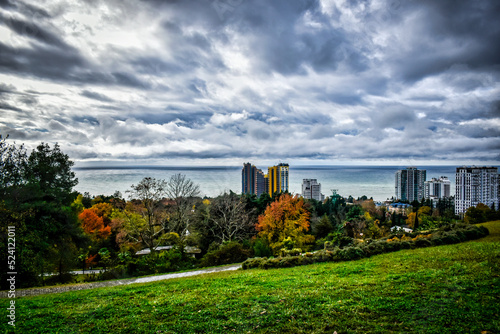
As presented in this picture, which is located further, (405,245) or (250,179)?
(250,179)

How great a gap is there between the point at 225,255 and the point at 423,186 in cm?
7677

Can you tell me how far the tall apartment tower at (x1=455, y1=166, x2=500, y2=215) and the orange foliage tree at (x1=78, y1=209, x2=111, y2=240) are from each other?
52093 millimetres

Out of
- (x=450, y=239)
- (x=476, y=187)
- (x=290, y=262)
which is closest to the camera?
(x=290, y=262)

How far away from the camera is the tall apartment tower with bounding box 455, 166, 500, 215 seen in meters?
37.7

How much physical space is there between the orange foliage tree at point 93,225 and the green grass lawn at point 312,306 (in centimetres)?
2223

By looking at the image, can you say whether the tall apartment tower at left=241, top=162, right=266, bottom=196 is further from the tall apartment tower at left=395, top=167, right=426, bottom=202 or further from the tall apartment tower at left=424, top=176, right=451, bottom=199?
the tall apartment tower at left=395, top=167, right=426, bottom=202

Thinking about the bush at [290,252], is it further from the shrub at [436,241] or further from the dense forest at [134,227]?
the shrub at [436,241]

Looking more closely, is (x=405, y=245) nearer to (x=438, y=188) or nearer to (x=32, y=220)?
(x=32, y=220)

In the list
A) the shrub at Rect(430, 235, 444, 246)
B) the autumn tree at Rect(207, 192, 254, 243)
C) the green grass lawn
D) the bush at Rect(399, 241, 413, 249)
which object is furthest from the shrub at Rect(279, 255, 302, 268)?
the autumn tree at Rect(207, 192, 254, 243)

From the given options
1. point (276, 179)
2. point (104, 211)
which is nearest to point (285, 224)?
point (104, 211)

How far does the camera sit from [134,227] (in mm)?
19875

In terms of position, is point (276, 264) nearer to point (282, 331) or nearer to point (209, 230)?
point (282, 331)

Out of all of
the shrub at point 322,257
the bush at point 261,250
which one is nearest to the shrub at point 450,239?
the shrub at point 322,257

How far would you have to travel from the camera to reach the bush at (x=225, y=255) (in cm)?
1772
